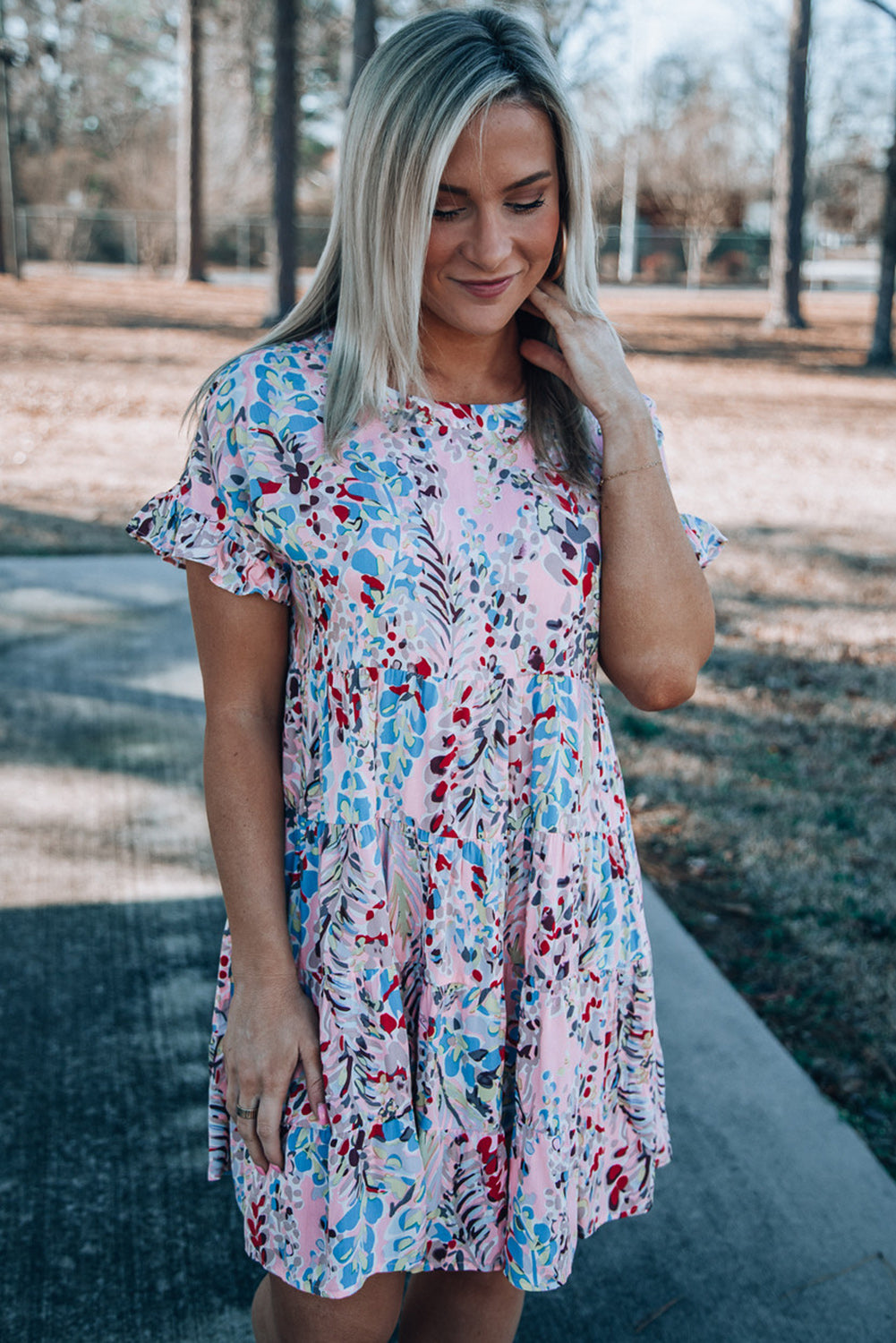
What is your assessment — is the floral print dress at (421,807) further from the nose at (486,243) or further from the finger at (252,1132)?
the nose at (486,243)

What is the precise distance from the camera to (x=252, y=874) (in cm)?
150

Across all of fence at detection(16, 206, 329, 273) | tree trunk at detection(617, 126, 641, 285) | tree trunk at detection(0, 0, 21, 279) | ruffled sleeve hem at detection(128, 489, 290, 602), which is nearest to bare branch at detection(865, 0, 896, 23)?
ruffled sleeve hem at detection(128, 489, 290, 602)

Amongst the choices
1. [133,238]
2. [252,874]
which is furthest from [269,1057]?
[133,238]

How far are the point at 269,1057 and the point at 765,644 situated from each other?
493 cm

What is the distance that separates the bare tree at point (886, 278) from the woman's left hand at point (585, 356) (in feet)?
54.0

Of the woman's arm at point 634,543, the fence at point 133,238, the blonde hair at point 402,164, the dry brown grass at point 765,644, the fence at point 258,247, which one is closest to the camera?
the blonde hair at point 402,164

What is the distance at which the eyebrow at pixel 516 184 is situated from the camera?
150 centimetres

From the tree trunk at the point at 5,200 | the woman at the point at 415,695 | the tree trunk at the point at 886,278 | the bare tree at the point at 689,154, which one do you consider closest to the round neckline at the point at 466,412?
the woman at the point at 415,695

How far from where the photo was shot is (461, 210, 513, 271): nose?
59.6 inches

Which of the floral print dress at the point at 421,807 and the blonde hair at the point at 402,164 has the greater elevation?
the blonde hair at the point at 402,164

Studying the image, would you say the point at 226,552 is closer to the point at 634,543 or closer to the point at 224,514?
the point at 224,514

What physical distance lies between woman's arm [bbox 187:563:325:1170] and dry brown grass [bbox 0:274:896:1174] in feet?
4.13

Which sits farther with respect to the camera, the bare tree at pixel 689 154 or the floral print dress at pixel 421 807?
the bare tree at pixel 689 154

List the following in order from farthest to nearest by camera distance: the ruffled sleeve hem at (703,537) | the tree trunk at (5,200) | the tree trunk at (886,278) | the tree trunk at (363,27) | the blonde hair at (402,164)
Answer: the tree trunk at (5,200) < the tree trunk at (886,278) < the tree trunk at (363,27) < the ruffled sleeve hem at (703,537) < the blonde hair at (402,164)
